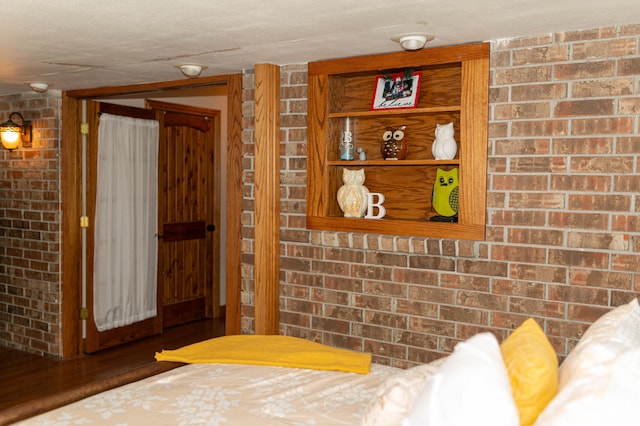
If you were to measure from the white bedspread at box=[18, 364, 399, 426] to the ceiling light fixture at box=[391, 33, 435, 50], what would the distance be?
5.17 feet

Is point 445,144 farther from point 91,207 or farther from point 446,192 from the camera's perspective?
point 91,207

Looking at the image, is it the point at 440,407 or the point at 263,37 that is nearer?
the point at 440,407

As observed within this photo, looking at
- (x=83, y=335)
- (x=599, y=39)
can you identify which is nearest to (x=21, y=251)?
(x=83, y=335)

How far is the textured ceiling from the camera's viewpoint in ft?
→ 8.16

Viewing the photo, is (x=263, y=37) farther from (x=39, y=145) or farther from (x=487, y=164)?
(x=39, y=145)

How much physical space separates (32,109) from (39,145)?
12.9 inches

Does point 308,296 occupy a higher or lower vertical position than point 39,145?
lower

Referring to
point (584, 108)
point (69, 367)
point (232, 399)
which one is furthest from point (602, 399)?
point (69, 367)

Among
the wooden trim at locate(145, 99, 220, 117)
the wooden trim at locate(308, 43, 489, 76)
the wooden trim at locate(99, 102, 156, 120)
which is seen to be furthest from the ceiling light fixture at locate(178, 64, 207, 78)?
the wooden trim at locate(145, 99, 220, 117)

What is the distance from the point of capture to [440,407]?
52.8 inches


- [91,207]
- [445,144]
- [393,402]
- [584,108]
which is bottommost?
[393,402]

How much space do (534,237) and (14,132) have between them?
4277 millimetres

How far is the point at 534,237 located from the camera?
298 cm

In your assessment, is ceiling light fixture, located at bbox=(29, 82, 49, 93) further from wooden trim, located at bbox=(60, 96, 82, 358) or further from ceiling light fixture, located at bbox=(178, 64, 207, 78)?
ceiling light fixture, located at bbox=(178, 64, 207, 78)
